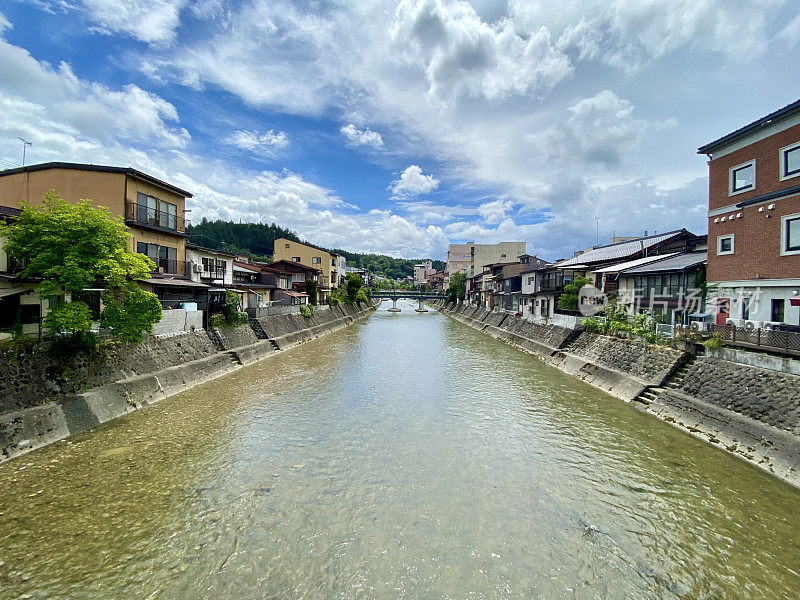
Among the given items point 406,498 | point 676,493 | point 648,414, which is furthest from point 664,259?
point 406,498

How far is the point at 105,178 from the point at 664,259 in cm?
3248

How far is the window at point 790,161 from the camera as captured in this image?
13.1 meters

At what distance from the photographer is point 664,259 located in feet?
73.1

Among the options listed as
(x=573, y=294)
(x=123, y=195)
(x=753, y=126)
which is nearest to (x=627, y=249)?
(x=573, y=294)

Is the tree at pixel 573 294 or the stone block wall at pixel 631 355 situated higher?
the tree at pixel 573 294

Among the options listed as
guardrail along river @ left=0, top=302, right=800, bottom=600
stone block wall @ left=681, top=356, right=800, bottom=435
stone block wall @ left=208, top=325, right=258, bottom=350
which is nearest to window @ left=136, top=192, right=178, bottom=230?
stone block wall @ left=208, top=325, right=258, bottom=350

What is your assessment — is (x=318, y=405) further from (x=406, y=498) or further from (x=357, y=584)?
(x=357, y=584)

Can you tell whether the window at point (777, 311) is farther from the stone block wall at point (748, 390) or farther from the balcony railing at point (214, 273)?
the balcony railing at point (214, 273)

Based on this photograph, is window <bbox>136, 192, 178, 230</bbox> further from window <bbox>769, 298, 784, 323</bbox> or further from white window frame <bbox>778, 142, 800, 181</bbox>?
window <bbox>769, 298, 784, 323</bbox>

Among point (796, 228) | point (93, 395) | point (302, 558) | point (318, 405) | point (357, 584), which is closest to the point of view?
point (357, 584)

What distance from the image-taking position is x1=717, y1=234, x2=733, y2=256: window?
15613 mm

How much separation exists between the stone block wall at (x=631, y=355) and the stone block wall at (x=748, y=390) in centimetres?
110

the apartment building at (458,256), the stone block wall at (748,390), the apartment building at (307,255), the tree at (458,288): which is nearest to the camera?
the stone block wall at (748,390)

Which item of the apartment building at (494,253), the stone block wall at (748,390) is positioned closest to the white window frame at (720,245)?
the stone block wall at (748,390)
